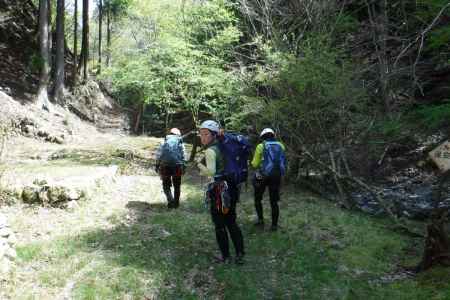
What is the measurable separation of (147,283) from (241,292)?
1.31 meters

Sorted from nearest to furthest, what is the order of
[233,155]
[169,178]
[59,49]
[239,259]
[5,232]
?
1. [233,155]
2. [5,232]
3. [239,259]
4. [169,178]
5. [59,49]

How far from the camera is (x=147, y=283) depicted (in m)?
6.08

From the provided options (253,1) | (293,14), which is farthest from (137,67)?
(293,14)

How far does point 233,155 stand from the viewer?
6535 mm

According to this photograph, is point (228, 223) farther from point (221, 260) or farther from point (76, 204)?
point (76, 204)

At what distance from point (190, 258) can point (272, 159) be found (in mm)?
2455

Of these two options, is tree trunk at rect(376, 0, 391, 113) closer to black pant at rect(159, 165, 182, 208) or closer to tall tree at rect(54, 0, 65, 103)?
black pant at rect(159, 165, 182, 208)

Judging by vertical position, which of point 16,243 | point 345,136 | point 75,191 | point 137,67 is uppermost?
point 137,67

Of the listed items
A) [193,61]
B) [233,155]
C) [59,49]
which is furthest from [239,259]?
[59,49]

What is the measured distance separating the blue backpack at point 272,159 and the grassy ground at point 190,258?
4.27 feet

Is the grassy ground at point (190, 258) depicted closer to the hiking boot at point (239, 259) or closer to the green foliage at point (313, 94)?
the hiking boot at point (239, 259)

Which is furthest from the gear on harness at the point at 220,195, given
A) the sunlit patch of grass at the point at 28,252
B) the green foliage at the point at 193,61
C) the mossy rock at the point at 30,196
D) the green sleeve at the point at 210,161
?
the green foliage at the point at 193,61

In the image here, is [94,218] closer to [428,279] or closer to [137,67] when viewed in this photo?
[428,279]

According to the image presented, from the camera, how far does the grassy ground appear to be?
19.7 feet
